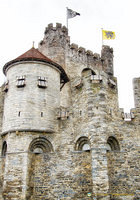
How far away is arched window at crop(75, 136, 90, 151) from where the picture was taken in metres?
18.5

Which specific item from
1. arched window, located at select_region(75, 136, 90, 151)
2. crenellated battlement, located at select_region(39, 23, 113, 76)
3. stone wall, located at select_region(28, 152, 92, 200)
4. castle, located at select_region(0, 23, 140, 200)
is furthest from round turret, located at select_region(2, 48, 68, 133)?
crenellated battlement, located at select_region(39, 23, 113, 76)

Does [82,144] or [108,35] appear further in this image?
[108,35]

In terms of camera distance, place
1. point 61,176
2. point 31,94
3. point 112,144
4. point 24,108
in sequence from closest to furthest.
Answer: point 61,176 → point 112,144 → point 24,108 → point 31,94

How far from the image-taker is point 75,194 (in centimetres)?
1741

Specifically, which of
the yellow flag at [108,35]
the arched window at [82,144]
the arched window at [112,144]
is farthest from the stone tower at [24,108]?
the yellow flag at [108,35]

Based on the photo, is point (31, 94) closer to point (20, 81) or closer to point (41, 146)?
point (20, 81)

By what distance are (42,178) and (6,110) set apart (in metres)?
5.98

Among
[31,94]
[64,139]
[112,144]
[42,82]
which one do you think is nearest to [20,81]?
[31,94]

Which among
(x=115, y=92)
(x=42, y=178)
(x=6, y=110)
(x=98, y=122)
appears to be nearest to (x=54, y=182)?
(x=42, y=178)

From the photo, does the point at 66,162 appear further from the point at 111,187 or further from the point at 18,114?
the point at 18,114

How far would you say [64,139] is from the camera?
64.2 ft

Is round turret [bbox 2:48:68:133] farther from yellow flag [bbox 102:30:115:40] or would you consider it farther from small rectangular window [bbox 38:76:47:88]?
yellow flag [bbox 102:30:115:40]

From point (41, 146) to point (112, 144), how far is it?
5.32 metres

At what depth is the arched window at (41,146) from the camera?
63.1ft
